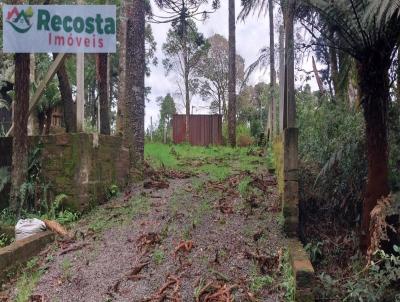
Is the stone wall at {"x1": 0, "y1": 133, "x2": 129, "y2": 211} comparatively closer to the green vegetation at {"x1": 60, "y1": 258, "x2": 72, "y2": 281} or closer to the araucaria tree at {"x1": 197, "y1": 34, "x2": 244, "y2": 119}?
the green vegetation at {"x1": 60, "y1": 258, "x2": 72, "y2": 281}

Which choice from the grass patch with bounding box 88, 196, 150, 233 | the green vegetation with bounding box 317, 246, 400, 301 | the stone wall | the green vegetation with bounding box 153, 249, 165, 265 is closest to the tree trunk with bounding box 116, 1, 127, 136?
the stone wall

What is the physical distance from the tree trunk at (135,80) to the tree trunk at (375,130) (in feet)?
13.2

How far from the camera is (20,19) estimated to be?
6113 millimetres

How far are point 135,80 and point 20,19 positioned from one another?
218cm

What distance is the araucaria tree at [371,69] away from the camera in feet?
14.5

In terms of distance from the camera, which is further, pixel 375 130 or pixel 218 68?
pixel 218 68

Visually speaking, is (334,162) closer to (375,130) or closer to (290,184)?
(290,184)

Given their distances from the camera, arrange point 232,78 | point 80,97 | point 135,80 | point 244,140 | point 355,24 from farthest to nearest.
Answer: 1. point 244,140
2. point 232,78
3. point 135,80
4. point 80,97
5. point 355,24

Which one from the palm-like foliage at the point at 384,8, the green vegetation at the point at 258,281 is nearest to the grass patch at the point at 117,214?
the green vegetation at the point at 258,281

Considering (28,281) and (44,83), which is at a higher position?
(44,83)

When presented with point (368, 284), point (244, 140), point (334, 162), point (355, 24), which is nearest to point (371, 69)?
point (355, 24)

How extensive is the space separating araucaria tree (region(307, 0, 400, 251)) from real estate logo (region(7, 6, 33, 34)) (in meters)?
3.82

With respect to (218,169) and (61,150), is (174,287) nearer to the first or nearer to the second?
(61,150)

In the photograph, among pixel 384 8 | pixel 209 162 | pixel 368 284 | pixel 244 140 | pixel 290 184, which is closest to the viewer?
pixel 384 8
